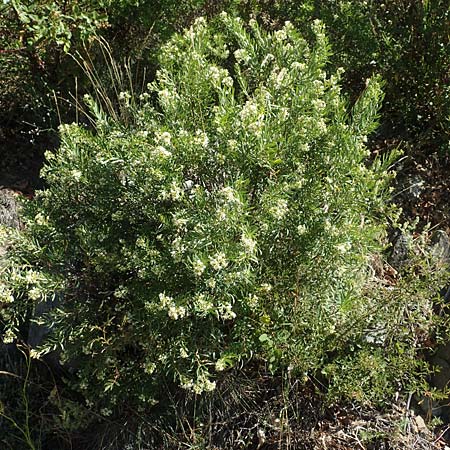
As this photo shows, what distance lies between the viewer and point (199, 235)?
95.0 inches

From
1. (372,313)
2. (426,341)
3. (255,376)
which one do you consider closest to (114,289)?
(255,376)

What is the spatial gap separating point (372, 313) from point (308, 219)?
596mm

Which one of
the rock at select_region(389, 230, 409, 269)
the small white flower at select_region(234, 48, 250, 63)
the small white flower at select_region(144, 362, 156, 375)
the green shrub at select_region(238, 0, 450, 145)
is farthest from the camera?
the green shrub at select_region(238, 0, 450, 145)

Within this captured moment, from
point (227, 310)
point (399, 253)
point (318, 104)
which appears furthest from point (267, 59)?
point (399, 253)

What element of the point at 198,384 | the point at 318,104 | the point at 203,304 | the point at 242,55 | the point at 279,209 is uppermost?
the point at 242,55

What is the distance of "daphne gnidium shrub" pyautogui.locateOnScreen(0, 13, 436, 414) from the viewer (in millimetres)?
2533

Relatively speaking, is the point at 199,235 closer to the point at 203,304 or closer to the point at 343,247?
the point at 203,304

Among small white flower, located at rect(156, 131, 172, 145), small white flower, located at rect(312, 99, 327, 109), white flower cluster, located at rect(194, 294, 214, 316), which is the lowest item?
white flower cluster, located at rect(194, 294, 214, 316)

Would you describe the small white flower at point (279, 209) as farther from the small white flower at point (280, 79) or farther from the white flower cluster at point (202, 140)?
the small white flower at point (280, 79)

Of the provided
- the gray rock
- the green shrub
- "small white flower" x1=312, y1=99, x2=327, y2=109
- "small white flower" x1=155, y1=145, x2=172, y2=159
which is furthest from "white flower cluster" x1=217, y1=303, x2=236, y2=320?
the green shrub

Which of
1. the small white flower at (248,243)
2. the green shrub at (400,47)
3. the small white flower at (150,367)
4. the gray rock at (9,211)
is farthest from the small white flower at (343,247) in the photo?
the gray rock at (9,211)

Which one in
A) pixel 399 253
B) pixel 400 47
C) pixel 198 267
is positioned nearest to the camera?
pixel 198 267

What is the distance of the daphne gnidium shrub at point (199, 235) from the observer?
8.31ft

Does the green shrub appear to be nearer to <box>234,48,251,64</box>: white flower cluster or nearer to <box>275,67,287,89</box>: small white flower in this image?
<box>234,48,251,64</box>: white flower cluster
